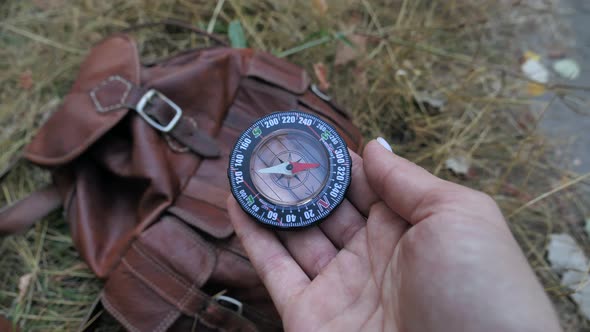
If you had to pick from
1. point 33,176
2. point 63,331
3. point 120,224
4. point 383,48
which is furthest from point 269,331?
point 383,48

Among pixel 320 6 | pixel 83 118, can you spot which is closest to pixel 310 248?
pixel 83 118

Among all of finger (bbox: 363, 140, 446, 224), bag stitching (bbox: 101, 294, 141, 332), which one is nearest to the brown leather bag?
bag stitching (bbox: 101, 294, 141, 332)

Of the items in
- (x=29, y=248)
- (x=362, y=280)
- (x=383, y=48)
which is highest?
(x=383, y=48)

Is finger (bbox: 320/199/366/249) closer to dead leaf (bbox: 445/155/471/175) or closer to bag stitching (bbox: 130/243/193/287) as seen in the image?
Answer: bag stitching (bbox: 130/243/193/287)

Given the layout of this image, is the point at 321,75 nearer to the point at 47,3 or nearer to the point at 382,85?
the point at 382,85

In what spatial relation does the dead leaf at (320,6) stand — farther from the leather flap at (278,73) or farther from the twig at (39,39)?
the twig at (39,39)

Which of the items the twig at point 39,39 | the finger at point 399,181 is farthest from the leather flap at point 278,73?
the twig at point 39,39

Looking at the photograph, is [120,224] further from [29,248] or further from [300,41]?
[300,41]

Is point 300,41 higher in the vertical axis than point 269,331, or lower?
higher
